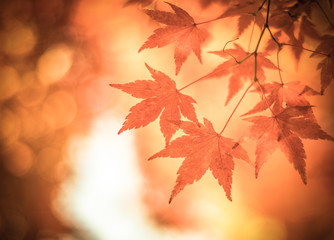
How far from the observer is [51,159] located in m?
1.10

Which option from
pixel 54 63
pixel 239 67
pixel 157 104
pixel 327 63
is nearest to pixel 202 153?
pixel 157 104

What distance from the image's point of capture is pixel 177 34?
2.13 ft

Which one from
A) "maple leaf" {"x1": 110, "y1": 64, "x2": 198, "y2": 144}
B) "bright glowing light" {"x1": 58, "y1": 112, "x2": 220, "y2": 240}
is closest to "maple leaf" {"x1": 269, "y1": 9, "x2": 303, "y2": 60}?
"maple leaf" {"x1": 110, "y1": 64, "x2": 198, "y2": 144}

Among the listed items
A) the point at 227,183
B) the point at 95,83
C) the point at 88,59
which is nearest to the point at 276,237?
the point at 227,183

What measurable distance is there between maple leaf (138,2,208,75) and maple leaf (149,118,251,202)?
216 mm

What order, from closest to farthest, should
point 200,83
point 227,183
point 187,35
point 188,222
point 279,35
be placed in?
point 227,183 < point 187,35 < point 279,35 < point 200,83 < point 188,222

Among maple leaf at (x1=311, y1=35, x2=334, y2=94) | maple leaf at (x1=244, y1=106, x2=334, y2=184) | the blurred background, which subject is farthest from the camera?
the blurred background

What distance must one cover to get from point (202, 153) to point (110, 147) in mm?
644

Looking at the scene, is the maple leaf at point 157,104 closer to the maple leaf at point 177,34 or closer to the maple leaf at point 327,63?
the maple leaf at point 177,34

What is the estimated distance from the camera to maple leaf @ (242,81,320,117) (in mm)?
689

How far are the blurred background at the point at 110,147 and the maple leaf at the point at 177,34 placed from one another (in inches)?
11.6

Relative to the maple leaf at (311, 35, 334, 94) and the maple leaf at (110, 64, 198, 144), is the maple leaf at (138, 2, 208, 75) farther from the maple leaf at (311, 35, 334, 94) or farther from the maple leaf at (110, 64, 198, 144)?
the maple leaf at (311, 35, 334, 94)

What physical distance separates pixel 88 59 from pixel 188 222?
1.10 meters

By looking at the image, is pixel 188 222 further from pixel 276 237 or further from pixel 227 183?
pixel 227 183
